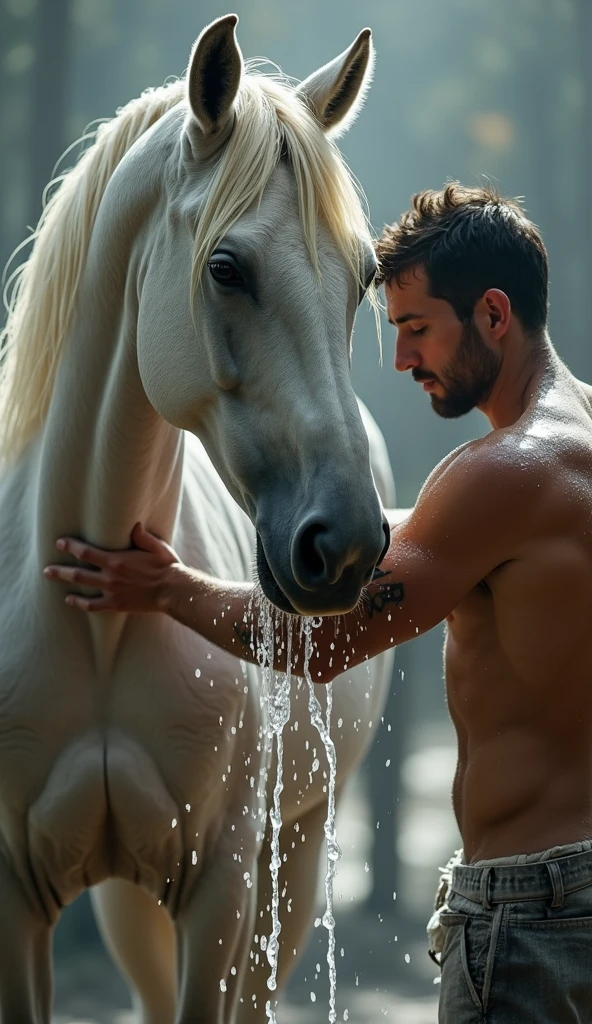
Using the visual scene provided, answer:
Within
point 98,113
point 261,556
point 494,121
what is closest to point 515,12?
point 494,121

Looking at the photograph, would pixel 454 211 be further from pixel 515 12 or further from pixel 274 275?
pixel 515 12

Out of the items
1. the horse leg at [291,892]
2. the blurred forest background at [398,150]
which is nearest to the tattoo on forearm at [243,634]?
the horse leg at [291,892]

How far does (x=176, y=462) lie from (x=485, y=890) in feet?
1.97

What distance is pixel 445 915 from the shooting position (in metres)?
1.27

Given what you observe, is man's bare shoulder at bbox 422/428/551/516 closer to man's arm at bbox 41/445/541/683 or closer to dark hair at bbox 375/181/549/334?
man's arm at bbox 41/445/541/683

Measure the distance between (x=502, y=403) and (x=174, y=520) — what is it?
0.43 m

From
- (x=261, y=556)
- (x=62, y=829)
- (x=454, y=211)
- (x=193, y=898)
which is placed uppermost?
(x=454, y=211)

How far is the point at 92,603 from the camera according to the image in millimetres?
1328

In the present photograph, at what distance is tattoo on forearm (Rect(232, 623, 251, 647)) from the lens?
1.30m

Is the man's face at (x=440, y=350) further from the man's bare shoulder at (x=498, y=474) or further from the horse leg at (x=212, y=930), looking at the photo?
the horse leg at (x=212, y=930)

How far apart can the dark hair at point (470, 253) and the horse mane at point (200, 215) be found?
4.7 inches

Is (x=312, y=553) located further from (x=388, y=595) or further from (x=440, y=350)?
(x=440, y=350)

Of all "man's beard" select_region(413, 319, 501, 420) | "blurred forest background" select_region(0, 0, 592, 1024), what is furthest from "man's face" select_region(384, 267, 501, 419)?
"blurred forest background" select_region(0, 0, 592, 1024)

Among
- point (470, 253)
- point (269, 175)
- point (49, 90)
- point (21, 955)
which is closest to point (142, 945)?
point (21, 955)
